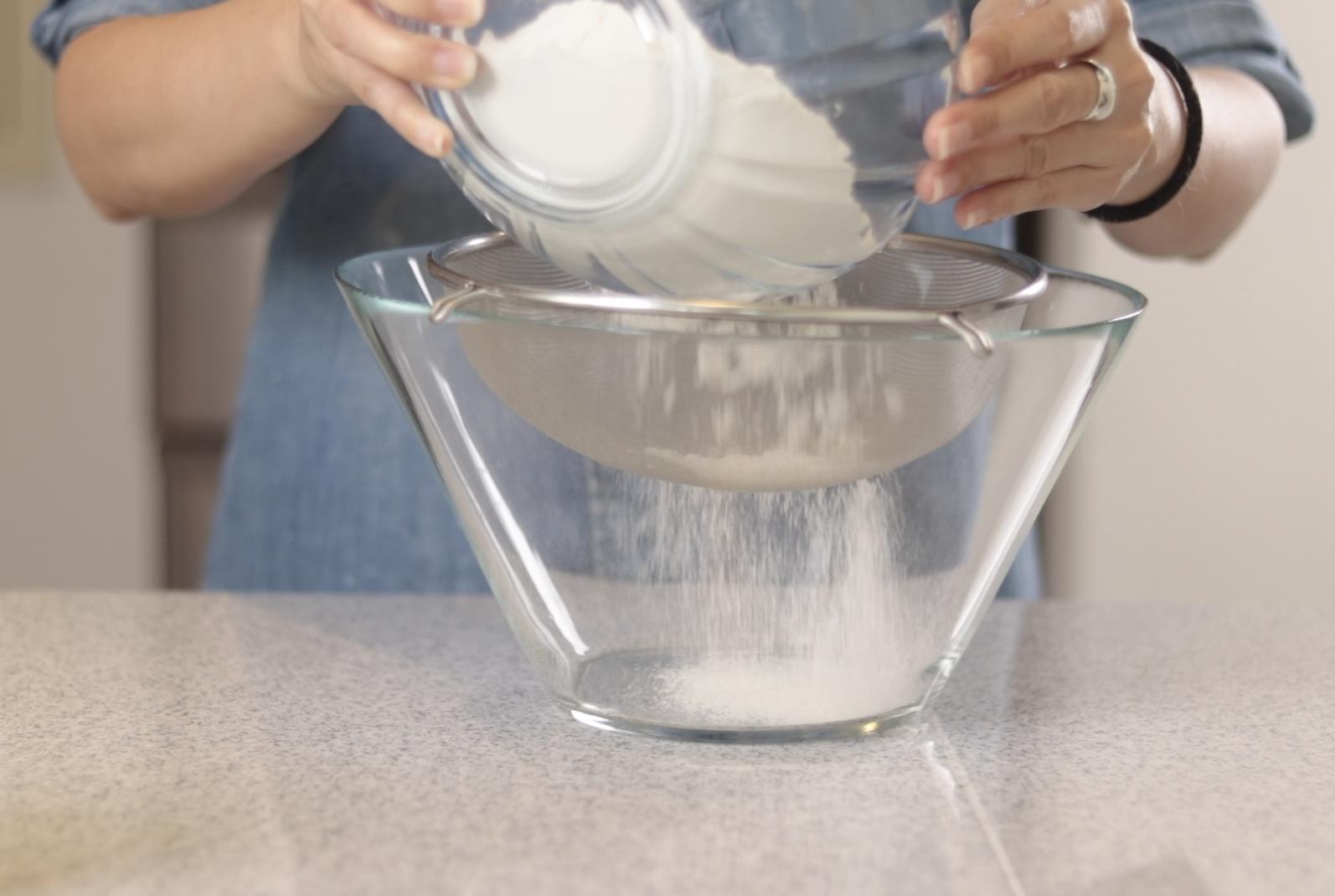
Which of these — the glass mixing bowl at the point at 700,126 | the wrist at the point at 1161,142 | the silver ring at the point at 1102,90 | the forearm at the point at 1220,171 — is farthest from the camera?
the forearm at the point at 1220,171

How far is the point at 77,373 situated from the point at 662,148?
2057 millimetres

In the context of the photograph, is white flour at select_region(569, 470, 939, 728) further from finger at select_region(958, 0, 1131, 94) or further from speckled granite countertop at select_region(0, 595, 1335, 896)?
finger at select_region(958, 0, 1131, 94)

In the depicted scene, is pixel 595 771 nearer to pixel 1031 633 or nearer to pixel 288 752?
pixel 288 752

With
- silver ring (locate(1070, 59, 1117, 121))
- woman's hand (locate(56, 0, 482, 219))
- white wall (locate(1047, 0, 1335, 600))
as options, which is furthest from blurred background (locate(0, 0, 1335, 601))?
silver ring (locate(1070, 59, 1117, 121))

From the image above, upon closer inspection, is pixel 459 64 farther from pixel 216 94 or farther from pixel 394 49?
pixel 216 94

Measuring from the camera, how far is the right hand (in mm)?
441

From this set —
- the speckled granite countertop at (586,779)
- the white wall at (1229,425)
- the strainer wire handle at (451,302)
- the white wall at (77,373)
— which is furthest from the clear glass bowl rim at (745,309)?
the white wall at (77,373)

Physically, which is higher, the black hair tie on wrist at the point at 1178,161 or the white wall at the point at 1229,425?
the black hair tie on wrist at the point at 1178,161

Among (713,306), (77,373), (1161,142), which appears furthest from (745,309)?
(77,373)

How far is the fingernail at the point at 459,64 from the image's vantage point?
44cm

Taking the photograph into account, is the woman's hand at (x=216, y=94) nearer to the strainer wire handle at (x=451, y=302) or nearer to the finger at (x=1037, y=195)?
the strainer wire handle at (x=451, y=302)

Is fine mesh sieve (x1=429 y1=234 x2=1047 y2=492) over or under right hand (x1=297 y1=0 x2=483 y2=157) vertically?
under

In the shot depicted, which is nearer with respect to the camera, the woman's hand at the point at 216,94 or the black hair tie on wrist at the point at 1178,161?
the woman's hand at the point at 216,94

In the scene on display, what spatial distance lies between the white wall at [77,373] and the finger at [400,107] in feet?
6.05
